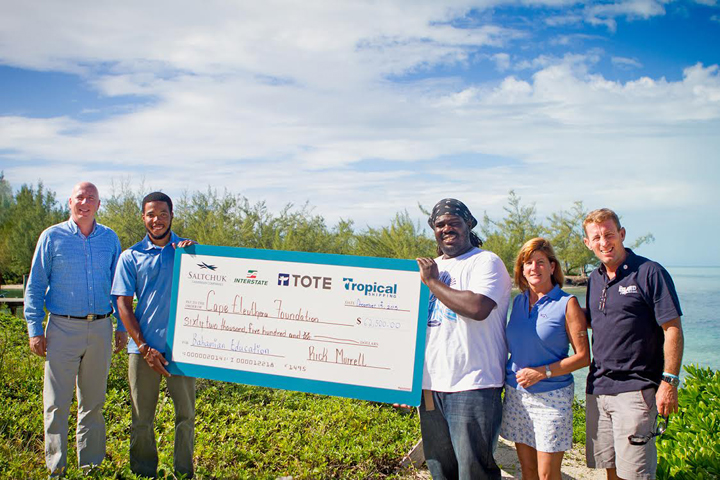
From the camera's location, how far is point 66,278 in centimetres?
453

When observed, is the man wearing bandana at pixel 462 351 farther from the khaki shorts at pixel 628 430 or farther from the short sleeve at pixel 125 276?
the short sleeve at pixel 125 276

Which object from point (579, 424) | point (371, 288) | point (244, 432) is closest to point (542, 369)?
point (371, 288)

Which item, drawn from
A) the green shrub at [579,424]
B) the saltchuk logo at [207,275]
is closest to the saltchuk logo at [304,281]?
the saltchuk logo at [207,275]

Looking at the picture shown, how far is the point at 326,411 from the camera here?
20.4 feet

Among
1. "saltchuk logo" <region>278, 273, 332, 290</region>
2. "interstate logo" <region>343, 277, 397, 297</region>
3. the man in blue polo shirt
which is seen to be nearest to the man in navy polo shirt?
"interstate logo" <region>343, 277, 397, 297</region>

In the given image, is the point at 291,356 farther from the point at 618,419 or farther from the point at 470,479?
the point at 618,419

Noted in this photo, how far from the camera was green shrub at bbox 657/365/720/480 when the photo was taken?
3.88m

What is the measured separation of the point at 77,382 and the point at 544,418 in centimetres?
367

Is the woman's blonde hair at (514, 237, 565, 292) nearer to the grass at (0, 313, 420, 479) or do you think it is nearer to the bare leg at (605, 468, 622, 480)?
the bare leg at (605, 468, 622, 480)

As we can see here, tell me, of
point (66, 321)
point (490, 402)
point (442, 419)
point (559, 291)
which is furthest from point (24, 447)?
point (559, 291)

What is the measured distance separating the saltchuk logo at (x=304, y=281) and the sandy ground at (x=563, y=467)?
215 centimetres

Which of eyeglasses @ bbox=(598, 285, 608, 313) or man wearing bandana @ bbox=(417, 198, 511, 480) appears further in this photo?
eyeglasses @ bbox=(598, 285, 608, 313)

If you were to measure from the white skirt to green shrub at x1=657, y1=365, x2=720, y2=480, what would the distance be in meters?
1.25

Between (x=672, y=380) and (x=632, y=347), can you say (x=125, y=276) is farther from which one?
(x=672, y=380)
